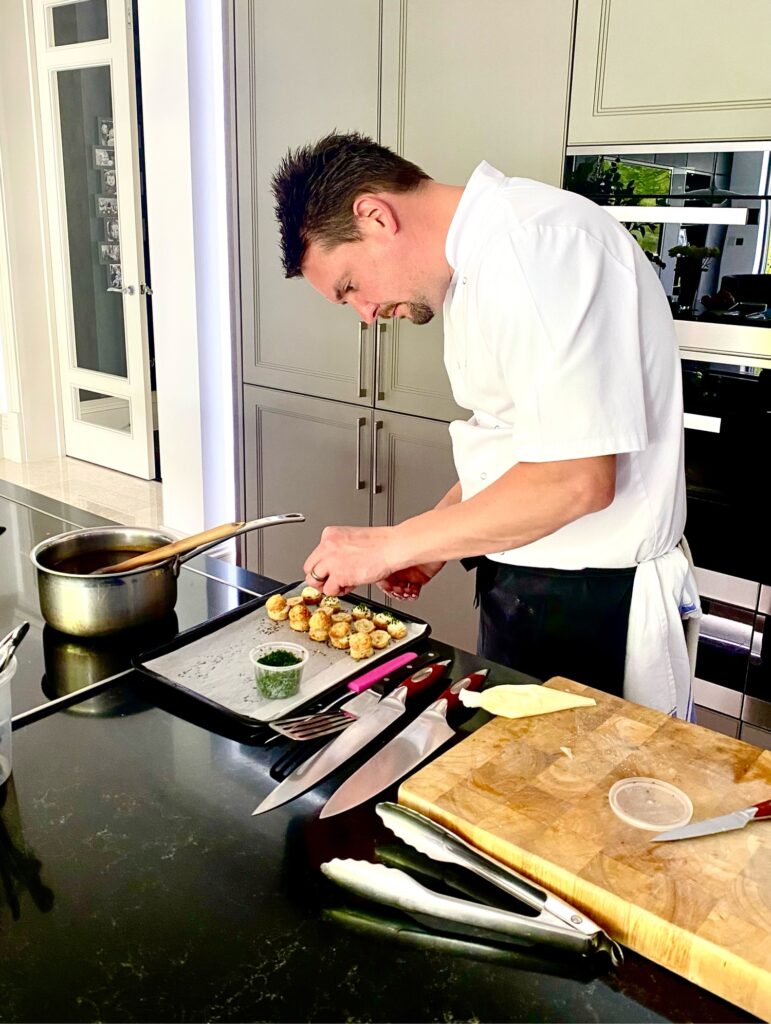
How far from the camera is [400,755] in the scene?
0.99 metres

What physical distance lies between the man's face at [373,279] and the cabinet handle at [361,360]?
52.6 inches

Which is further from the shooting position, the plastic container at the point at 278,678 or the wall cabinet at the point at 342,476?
the wall cabinet at the point at 342,476

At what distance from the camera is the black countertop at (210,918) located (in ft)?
2.28

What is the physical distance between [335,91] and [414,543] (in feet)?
6.22

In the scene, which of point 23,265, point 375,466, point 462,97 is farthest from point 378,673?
point 23,265

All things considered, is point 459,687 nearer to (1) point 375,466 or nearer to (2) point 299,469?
(1) point 375,466

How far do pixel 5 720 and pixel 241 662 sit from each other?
1.12 feet

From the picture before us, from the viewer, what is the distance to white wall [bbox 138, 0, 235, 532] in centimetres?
331

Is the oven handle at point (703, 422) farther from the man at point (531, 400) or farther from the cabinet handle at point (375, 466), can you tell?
the cabinet handle at point (375, 466)

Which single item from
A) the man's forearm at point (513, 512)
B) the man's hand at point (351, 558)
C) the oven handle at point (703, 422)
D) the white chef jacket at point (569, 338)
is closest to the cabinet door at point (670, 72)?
the oven handle at point (703, 422)

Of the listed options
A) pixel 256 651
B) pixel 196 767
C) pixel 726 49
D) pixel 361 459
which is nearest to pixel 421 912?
pixel 196 767

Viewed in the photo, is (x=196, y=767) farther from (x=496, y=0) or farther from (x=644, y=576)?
(x=496, y=0)

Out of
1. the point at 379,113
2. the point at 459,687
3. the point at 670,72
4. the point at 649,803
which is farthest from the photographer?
the point at 379,113

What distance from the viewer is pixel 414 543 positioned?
1.24 meters
